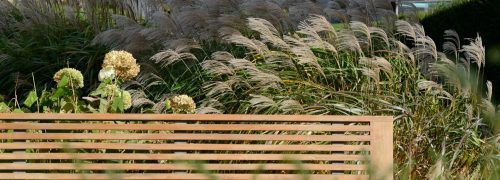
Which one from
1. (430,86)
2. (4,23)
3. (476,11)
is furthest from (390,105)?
(4,23)

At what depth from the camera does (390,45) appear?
5516 millimetres

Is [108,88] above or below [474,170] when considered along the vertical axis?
above

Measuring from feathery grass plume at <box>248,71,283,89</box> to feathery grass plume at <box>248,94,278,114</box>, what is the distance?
0.29ft

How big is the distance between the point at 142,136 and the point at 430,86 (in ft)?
6.50

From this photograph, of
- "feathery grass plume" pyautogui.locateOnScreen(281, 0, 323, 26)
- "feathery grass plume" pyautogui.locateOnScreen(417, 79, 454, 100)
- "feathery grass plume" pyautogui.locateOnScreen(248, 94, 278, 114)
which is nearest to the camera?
"feathery grass plume" pyautogui.locateOnScreen(248, 94, 278, 114)

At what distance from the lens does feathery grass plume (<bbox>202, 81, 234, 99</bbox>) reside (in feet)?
16.0

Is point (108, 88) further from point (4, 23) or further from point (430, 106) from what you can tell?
point (4, 23)

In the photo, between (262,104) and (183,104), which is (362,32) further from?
(183,104)

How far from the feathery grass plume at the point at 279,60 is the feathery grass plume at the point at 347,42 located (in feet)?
1.00

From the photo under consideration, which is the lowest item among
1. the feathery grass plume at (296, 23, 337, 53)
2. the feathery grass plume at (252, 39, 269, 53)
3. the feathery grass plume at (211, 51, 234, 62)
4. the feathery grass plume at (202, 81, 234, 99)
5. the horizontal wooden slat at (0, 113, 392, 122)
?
the feathery grass plume at (202, 81, 234, 99)

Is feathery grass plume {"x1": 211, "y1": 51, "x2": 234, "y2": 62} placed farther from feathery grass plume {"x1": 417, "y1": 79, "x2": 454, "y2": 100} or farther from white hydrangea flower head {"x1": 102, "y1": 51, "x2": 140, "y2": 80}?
feathery grass plume {"x1": 417, "y1": 79, "x2": 454, "y2": 100}

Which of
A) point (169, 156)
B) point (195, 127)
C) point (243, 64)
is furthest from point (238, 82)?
point (169, 156)

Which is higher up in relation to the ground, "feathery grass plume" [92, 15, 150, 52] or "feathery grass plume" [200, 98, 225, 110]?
"feathery grass plume" [92, 15, 150, 52]

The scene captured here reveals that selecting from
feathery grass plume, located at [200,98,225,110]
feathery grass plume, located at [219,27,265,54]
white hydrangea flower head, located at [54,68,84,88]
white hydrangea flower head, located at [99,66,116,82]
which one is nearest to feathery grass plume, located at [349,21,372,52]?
feathery grass plume, located at [219,27,265,54]
